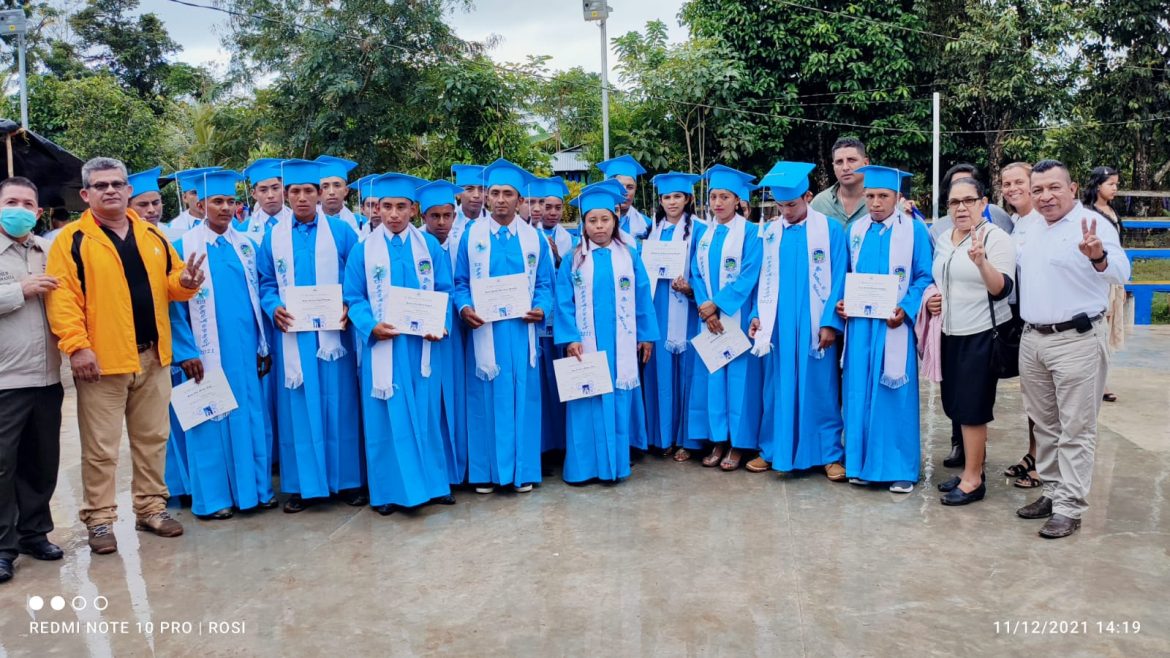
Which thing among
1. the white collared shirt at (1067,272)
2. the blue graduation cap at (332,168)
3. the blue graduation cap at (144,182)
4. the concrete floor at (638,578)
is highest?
Answer: the blue graduation cap at (332,168)

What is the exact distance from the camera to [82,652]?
3551mm

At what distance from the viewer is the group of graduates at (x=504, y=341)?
517cm

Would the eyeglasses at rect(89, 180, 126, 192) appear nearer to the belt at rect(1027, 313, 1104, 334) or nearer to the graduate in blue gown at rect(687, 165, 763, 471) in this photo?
the graduate in blue gown at rect(687, 165, 763, 471)

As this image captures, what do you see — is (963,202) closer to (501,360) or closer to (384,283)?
(501,360)

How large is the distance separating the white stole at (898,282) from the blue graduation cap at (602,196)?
1.65 meters

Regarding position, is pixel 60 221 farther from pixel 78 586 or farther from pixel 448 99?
pixel 448 99

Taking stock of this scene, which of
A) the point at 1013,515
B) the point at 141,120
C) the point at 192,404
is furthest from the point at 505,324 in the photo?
the point at 141,120

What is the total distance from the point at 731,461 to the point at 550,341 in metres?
1.47

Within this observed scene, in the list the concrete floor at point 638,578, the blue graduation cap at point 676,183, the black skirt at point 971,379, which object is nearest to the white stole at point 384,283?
the concrete floor at point 638,578

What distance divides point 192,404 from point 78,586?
1148 mm

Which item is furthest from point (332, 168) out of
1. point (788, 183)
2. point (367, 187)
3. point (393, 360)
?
point (788, 183)

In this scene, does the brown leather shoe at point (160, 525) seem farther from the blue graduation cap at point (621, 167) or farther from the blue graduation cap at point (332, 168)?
the blue graduation cap at point (621, 167)

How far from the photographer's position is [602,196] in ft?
18.5

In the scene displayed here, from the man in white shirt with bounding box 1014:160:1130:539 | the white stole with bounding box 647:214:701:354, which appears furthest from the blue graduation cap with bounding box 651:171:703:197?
the man in white shirt with bounding box 1014:160:1130:539
